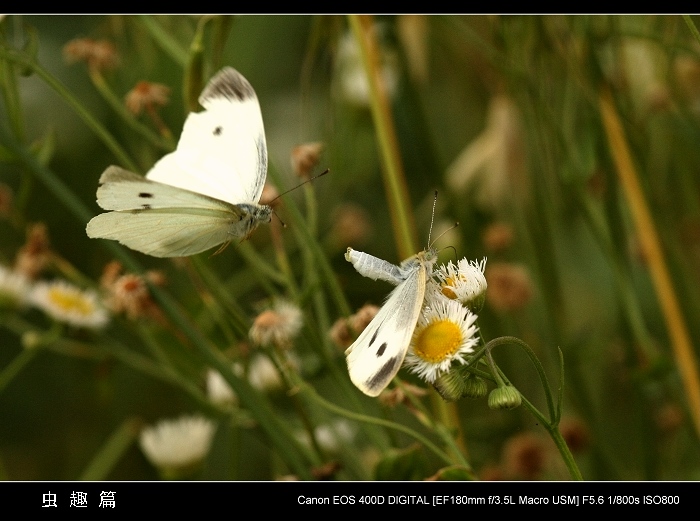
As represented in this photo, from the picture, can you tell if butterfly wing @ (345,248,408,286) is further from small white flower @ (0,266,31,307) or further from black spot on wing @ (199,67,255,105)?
small white flower @ (0,266,31,307)

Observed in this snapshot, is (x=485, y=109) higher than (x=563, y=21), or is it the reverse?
(x=485, y=109)

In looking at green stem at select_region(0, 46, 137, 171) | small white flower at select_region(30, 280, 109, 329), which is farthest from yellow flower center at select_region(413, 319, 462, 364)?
small white flower at select_region(30, 280, 109, 329)

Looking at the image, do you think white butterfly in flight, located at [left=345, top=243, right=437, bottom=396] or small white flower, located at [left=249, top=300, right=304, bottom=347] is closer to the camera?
white butterfly in flight, located at [left=345, top=243, right=437, bottom=396]

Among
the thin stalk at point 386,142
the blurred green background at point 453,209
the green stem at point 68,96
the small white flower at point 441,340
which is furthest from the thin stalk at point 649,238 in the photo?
the green stem at point 68,96

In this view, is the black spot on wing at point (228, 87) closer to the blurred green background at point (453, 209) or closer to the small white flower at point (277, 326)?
the blurred green background at point (453, 209)

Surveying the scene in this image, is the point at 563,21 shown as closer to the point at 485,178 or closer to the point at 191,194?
the point at 485,178

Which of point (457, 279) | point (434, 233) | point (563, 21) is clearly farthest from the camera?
point (434, 233)
